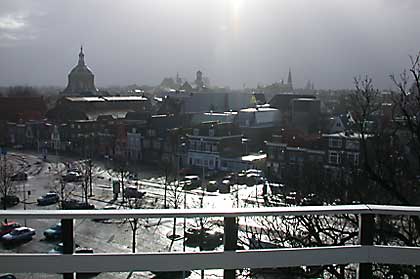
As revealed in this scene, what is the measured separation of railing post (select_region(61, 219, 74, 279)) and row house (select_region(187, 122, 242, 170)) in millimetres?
12747

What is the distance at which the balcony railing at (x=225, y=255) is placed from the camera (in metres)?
1.00

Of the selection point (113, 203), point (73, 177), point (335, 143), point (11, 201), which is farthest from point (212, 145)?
point (11, 201)

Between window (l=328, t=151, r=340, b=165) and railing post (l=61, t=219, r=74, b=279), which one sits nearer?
railing post (l=61, t=219, r=74, b=279)

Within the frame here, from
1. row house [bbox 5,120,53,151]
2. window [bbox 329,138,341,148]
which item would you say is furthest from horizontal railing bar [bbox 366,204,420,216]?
row house [bbox 5,120,53,151]

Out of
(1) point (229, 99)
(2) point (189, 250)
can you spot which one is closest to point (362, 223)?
(2) point (189, 250)

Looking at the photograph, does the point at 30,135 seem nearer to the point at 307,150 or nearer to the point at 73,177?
the point at 73,177

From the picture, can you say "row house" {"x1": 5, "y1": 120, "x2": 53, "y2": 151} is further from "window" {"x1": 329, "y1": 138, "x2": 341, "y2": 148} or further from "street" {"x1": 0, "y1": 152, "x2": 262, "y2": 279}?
"window" {"x1": 329, "y1": 138, "x2": 341, "y2": 148}

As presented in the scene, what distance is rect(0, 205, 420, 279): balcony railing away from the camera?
1.00 meters

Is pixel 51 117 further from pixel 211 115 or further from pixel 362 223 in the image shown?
pixel 362 223

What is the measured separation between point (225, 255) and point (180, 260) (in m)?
0.11

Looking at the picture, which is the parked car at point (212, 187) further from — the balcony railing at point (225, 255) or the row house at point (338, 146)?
the balcony railing at point (225, 255)

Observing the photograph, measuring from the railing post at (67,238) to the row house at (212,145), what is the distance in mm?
12747

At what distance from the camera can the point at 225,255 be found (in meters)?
1.06

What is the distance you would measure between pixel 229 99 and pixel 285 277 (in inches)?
1001
